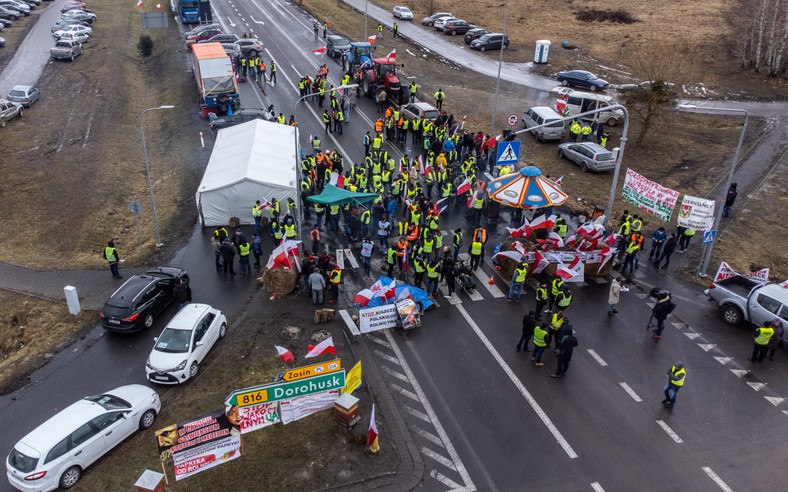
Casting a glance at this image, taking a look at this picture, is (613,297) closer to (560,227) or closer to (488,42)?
(560,227)

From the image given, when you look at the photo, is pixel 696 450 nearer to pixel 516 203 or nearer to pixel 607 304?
pixel 607 304

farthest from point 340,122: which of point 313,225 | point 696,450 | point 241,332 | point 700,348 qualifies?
point 696,450

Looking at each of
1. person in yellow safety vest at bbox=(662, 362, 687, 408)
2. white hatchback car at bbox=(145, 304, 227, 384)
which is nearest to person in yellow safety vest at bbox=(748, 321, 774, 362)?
person in yellow safety vest at bbox=(662, 362, 687, 408)

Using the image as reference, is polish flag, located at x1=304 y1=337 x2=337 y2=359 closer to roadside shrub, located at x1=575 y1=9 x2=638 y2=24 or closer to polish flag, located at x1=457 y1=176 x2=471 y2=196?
polish flag, located at x1=457 y1=176 x2=471 y2=196

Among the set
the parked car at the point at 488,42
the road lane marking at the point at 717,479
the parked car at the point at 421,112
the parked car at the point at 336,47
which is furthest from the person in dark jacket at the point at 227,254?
the parked car at the point at 488,42

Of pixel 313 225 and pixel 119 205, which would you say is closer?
pixel 313 225
